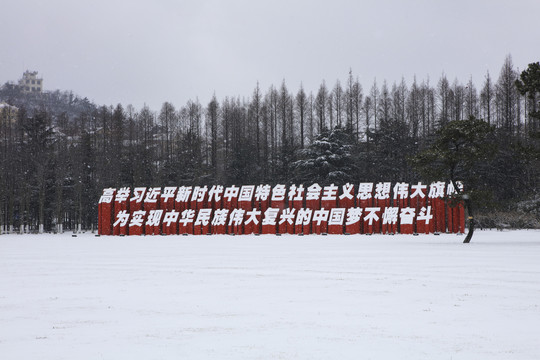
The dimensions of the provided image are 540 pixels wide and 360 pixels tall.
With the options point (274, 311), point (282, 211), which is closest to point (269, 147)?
point (282, 211)

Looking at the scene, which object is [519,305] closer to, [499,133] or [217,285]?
[217,285]

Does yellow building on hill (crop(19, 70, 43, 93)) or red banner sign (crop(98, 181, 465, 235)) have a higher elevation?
yellow building on hill (crop(19, 70, 43, 93))

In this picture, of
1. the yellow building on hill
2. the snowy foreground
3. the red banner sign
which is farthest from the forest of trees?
the yellow building on hill

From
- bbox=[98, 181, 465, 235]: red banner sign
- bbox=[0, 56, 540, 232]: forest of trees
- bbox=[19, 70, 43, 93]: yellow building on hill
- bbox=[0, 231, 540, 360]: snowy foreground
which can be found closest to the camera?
bbox=[0, 231, 540, 360]: snowy foreground

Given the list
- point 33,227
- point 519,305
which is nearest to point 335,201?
point 519,305

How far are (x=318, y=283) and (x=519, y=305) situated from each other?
4414mm

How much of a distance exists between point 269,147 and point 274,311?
5923 cm

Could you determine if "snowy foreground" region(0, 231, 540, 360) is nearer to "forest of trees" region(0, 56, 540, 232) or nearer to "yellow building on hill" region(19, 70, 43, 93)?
"forest of trees" region(0, 56, 540, 232)

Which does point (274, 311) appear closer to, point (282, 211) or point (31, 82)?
point (282, 211)

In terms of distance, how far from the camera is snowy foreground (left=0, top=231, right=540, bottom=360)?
6.61 meters

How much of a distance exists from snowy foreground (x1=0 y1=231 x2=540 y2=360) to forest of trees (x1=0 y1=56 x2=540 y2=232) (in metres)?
29.2

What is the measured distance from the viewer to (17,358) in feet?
20.6

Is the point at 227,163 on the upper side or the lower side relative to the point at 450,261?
upper

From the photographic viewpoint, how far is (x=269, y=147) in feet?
223
